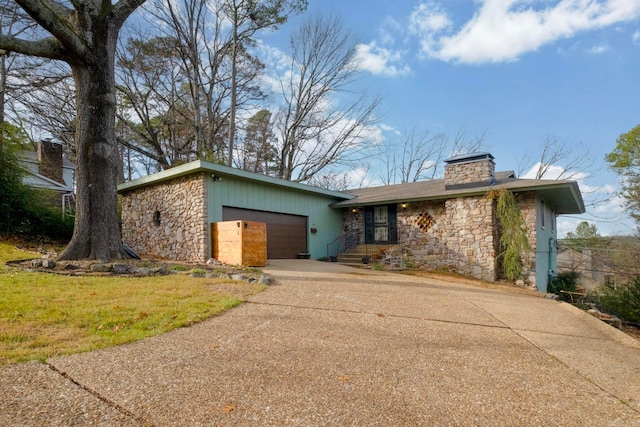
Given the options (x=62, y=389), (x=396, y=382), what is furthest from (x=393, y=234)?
(x=62, y=389)

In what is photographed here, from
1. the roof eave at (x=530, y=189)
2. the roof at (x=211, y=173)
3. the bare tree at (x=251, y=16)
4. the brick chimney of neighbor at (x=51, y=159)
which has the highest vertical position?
the bare tree at (x=251, y=16)

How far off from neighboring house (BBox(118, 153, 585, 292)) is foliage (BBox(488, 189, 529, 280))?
241 millimetres

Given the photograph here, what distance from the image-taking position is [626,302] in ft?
31.9

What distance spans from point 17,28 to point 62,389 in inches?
844

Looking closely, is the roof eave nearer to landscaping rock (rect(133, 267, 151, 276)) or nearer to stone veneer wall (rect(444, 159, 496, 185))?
stone veneer wall (rect(444, 159, 496, 185))

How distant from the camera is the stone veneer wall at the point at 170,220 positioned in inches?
398

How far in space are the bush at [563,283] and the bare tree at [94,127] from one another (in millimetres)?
14820

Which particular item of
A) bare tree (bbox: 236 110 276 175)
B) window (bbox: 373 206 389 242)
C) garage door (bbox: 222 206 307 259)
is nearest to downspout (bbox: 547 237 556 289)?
window (bbox: 373 206 389 242)

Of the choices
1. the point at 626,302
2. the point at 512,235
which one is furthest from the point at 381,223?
the point at 626,302

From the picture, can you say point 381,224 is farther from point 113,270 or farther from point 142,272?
point 113,270

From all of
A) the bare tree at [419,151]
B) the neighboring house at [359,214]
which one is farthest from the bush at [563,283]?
the bare tree at [419,151]

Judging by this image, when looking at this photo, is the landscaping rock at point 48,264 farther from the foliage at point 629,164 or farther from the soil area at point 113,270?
the foliage at point 629,164

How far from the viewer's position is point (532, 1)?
9.66 metres

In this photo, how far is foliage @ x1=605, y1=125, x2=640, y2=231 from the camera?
2017 cm
